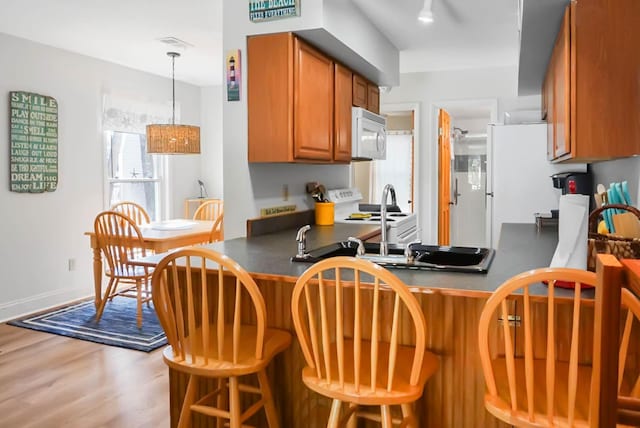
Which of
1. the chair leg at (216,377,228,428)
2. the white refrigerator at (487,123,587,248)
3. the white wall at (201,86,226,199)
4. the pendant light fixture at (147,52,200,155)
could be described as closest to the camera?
the chair leg at (216,377,228,428)

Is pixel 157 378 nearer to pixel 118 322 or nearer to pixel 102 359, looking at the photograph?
pixel 102 359

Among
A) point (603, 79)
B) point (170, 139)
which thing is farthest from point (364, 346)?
point (170, 139)

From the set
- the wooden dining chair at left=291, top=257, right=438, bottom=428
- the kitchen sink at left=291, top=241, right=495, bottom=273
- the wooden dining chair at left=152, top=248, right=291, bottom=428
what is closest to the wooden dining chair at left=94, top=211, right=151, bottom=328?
the kitchen sink at left=291, top=241, right=495, bottom=273

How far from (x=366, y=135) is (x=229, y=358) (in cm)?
270

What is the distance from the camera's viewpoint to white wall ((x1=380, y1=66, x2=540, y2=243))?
17.5 feet

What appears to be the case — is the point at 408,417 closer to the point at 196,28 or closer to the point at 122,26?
the point at 196,28

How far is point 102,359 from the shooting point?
3324 millimetres

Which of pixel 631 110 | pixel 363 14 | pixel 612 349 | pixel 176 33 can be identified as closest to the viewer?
pixel 612 349

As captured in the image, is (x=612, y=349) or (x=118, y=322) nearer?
(x=612, y=349)

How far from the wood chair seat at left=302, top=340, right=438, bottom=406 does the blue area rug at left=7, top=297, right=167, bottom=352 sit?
2250 millimetres

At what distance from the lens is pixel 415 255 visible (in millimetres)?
2344

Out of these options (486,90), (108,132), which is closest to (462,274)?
(486,90)

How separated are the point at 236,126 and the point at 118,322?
204 centimetres

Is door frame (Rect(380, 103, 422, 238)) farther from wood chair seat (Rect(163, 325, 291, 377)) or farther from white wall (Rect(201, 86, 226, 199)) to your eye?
wood chair seat (Rect(163, 325, 291, 377))
